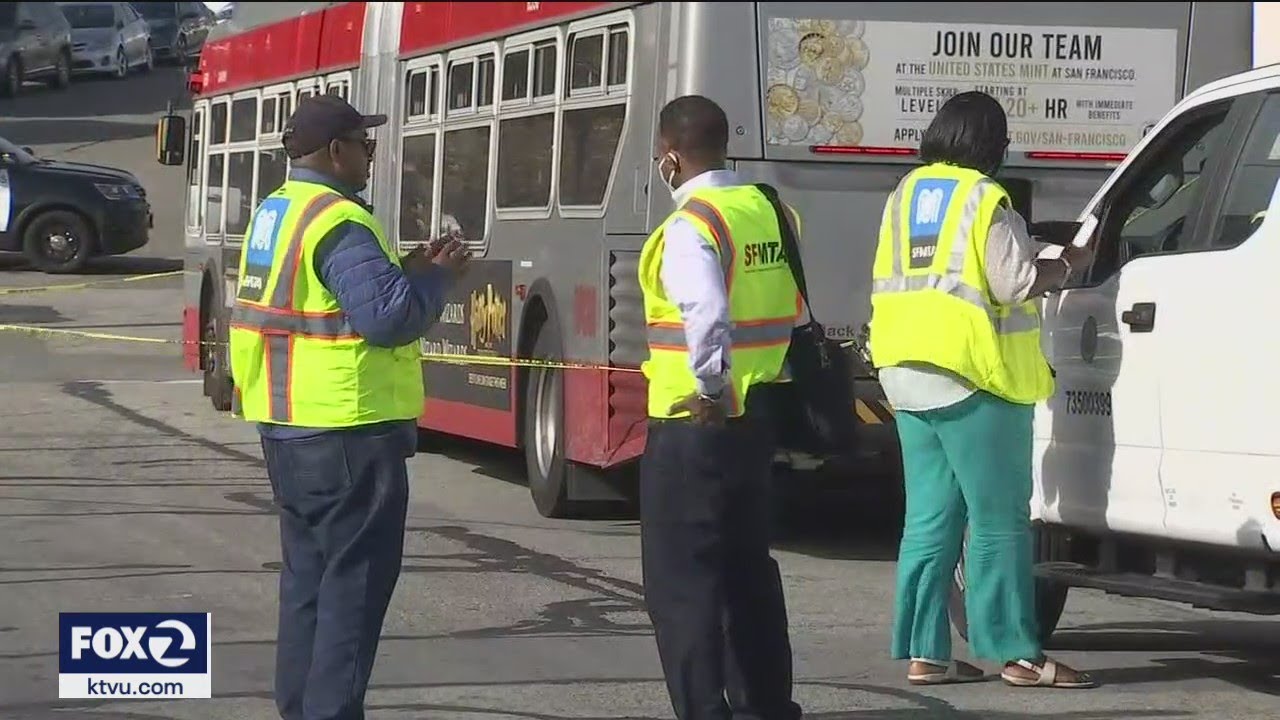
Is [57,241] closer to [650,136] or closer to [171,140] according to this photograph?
[171,140]

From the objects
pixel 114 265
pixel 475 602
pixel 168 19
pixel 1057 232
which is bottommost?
pixel 475 602

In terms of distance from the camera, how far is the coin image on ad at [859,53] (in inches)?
428

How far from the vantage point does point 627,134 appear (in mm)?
11422

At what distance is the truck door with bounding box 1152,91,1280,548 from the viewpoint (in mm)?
7102

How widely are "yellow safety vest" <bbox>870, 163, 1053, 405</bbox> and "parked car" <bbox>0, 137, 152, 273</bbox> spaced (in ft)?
63.4

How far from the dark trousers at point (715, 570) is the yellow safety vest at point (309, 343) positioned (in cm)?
75

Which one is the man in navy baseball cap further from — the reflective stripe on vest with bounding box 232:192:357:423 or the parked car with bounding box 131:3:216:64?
the parked car with bounding box 131:3:216:64

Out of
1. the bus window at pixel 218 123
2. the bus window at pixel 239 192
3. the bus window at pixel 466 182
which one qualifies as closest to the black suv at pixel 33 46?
the bus window at pixel 218 123

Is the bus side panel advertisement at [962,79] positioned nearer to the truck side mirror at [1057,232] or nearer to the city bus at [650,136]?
the city bus at [650,136]

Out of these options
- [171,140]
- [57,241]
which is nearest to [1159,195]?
[171,140]

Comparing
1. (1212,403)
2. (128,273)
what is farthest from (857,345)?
(128,273)

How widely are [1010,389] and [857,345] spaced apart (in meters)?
2.05

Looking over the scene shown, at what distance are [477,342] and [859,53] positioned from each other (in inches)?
143

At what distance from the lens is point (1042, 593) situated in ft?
27.8
